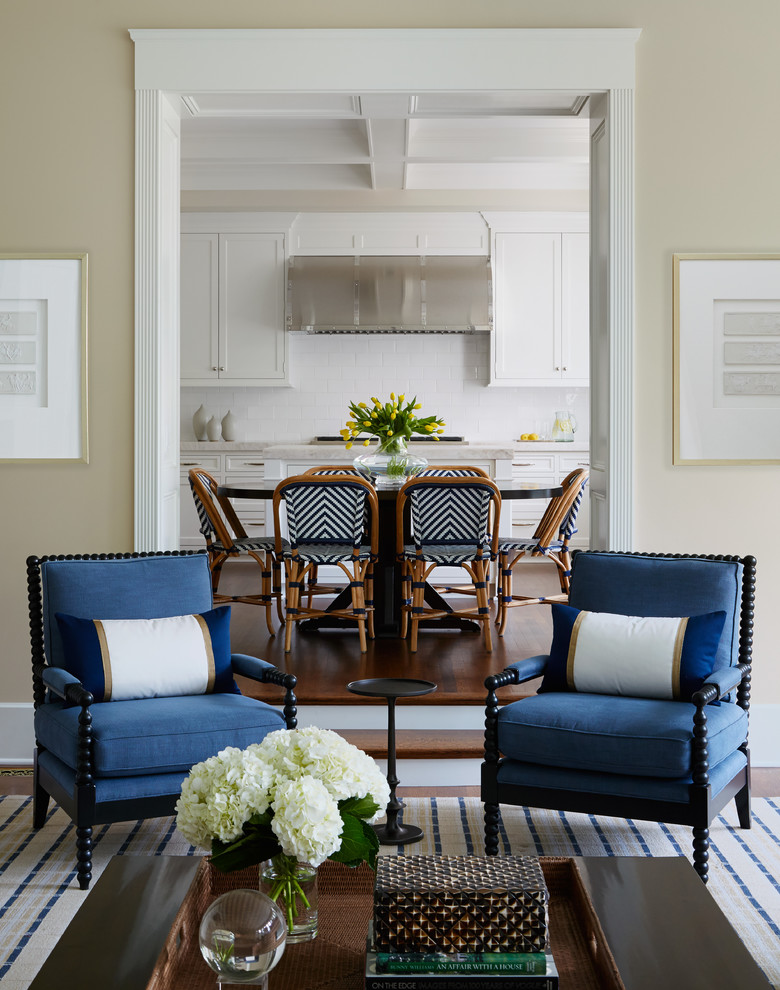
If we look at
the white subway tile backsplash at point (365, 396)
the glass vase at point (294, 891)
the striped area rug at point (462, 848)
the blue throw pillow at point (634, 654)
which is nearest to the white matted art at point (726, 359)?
the blue throw pillow at point (634, 654)

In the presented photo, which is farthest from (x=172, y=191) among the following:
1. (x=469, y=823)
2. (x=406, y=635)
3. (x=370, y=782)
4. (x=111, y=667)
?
(x=370, y=782)

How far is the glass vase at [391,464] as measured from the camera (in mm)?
5434

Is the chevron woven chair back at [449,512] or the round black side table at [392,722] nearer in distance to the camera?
the round black side table at [392,722]

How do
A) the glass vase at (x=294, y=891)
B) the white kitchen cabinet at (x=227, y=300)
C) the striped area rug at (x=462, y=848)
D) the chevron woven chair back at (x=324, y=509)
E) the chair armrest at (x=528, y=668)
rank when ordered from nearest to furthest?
1. the glass vase at (x=294, y=891)
2. the striped area rug at (x=462, y=848)
3. the chair armrest at (x=528, y=668)
4. the chevron woven chair back at (x=324, y=509)
5. the white kitchen cabinet at (x=227, y=300)

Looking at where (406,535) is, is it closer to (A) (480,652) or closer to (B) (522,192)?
(A) (480,652)

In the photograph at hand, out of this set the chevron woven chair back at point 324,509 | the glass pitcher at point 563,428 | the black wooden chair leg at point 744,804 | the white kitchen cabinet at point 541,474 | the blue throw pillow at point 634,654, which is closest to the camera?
the blue throw pillow at point 634,654

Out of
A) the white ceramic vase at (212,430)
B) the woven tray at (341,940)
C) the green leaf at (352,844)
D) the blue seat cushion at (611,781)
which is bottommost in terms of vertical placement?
the blue seat cushion at (611,781)

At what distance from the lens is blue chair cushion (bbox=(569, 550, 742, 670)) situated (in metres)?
3.30

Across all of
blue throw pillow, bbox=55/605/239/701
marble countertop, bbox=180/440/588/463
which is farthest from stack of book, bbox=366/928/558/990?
marble countertop, bbox=180/440/588/463

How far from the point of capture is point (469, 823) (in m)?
3.42

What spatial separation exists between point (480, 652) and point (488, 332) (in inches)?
171

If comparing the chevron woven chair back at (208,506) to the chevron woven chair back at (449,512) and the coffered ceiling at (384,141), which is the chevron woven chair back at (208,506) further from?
the coffered ceiling at (384,141)

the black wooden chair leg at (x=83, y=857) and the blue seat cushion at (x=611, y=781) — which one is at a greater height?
the blue seat cushion at (x=611, y=781)

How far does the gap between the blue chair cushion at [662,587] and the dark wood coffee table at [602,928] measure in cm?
127
